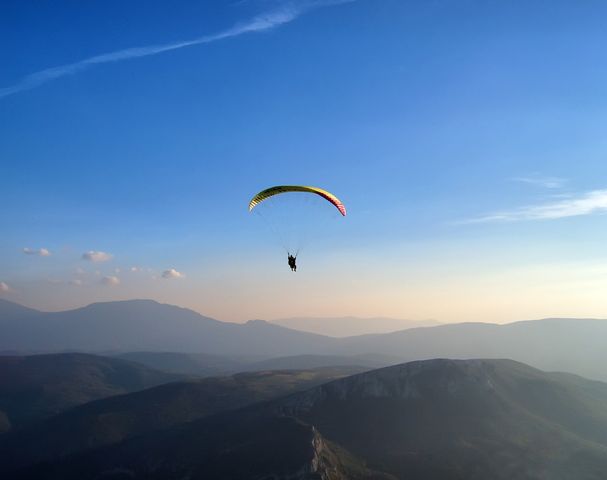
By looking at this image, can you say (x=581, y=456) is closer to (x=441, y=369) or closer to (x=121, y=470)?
(x=441, y=369)

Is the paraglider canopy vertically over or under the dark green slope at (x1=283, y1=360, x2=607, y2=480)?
over

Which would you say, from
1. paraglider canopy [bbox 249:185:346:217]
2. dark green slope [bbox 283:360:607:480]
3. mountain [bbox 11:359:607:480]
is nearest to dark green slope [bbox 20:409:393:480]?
mountain [bbox 11:359:607:480]

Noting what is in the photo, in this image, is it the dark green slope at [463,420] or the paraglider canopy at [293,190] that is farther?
the dark green slope at [463,420]

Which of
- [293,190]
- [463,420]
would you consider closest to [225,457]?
[463,420]

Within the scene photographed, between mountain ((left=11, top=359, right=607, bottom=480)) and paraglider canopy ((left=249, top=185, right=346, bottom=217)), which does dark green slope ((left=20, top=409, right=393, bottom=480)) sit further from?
paraglider canopy ((left=249, top=185, right=346, bottom=217))

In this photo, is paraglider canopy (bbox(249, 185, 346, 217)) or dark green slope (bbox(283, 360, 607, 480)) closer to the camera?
paraglider canopy (bbox(249, 185, 346, 217))

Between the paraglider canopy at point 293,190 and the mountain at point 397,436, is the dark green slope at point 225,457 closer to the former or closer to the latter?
the mountain at point 397,436

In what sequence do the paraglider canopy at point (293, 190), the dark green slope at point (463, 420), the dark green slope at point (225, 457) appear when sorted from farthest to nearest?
1. the dark green slope at point (463, 420)
2. the dark green slope at point (225, 457)
3. the paraglider canopy at point (293, 190)

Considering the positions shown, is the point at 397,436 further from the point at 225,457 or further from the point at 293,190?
the point at 293,190

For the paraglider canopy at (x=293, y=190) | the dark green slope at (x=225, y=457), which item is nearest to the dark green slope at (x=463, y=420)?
the dark green slope at (x=225, y=457)
